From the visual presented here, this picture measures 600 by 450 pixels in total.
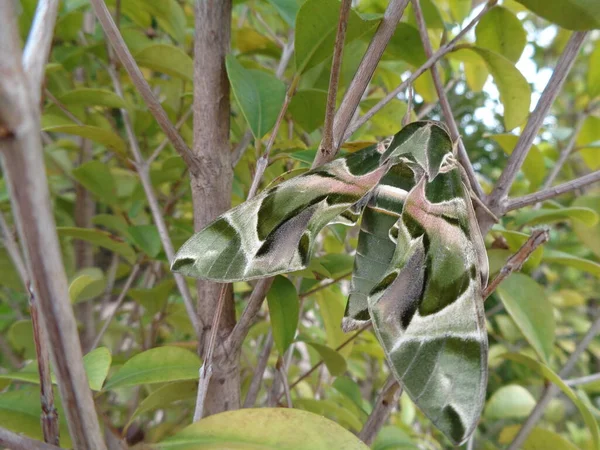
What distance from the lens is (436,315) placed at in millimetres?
412

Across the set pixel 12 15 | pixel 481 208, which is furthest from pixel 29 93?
pixel 481 208

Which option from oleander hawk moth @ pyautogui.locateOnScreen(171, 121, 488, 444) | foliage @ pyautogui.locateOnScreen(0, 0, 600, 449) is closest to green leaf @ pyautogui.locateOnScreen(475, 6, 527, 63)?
foliage @ pyautogui.locateOnScreen(0, 0, 600, 449)

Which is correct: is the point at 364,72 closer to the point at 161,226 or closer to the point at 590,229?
the point at 161,226

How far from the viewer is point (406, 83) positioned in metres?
0.49

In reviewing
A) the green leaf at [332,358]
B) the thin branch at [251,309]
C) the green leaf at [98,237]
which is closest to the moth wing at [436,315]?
the thin branch at [251,309]

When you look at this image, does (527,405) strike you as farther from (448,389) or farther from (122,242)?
(122,242)

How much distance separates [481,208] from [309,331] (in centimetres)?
64

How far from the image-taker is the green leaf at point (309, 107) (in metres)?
0.57

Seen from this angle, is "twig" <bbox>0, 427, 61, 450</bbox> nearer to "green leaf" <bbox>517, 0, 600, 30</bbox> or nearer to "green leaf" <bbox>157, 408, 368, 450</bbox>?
"green leaf" <bbox>157, 408, 368, 450</bbox>

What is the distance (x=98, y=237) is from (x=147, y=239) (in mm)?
83

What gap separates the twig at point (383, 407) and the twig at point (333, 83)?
10.5 inches

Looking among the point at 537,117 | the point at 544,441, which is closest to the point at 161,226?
the point at 537,117

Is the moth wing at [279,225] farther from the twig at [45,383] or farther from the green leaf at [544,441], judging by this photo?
the green leaf at [544,441]

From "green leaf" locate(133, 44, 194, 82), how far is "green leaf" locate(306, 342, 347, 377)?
1.32 feet
